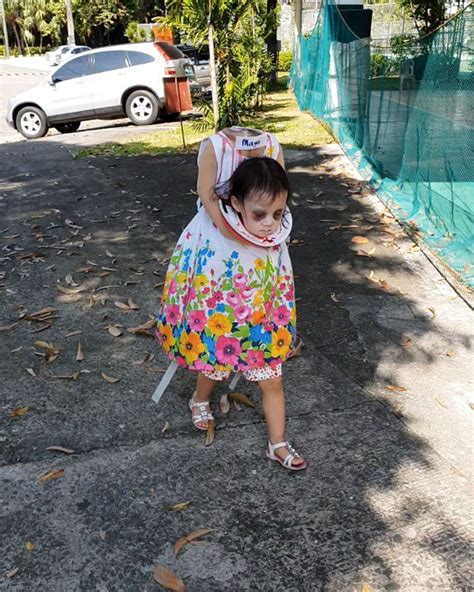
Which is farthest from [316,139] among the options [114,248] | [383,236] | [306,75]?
[114,248]

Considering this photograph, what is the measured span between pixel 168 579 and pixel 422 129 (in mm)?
5104

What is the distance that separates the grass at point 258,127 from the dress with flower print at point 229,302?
778 centimetres

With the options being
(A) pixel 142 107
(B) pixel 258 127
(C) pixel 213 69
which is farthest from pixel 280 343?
(A) pixel 142 107

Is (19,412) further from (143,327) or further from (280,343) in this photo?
(280,343)

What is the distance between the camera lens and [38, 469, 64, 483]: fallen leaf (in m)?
2.83

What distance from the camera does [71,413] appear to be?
10.9 ft

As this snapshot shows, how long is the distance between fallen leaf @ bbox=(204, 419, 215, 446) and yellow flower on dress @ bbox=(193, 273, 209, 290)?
79 cm

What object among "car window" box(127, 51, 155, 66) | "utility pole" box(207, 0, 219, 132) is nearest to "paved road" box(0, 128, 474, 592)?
"utility pole" box(207, 0, 219, 132)

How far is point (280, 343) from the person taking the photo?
2.81 meters

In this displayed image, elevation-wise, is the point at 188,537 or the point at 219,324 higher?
the point at 219,324

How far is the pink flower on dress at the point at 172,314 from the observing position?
291 centimetres

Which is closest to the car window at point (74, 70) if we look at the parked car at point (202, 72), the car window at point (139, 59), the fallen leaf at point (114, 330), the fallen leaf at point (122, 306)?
the car window at point (139, 59)

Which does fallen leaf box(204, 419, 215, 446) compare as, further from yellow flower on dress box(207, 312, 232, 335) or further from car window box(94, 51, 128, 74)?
car window box(94, 51, 128, 74)

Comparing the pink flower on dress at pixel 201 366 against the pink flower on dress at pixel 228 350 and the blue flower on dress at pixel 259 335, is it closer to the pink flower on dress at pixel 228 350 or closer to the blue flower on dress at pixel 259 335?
the pink flower on dress at pixel 228 350
